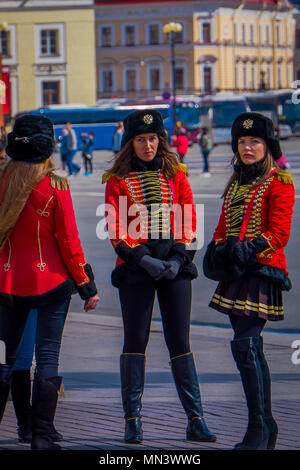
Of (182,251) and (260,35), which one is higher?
(260,35)

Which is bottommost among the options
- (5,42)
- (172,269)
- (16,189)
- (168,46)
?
(172,269)

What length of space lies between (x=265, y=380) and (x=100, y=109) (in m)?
59.3

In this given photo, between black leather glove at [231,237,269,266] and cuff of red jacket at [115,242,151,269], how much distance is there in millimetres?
475

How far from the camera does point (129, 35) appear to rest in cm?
10531

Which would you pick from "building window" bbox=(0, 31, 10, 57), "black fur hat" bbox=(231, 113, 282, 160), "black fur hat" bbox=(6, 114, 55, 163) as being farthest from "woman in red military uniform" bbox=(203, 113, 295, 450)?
"building window" bbox=(0, 31, 10, 57)

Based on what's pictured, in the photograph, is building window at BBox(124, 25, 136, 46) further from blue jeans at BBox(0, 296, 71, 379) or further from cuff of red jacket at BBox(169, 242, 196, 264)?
blue jeans at BBox(0, 296, 71, 379)

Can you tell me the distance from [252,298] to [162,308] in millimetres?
519

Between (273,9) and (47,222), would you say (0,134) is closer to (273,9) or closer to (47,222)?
(47,222)

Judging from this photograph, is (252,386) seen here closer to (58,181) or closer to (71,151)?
(58,181)

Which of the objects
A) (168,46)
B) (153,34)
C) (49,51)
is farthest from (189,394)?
(153,34)

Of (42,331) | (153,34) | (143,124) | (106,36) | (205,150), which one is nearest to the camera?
(42,331)

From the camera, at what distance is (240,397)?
6535mm

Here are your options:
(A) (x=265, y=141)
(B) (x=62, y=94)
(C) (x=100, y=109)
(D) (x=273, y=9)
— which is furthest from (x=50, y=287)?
(D) (x=273, y=9)
